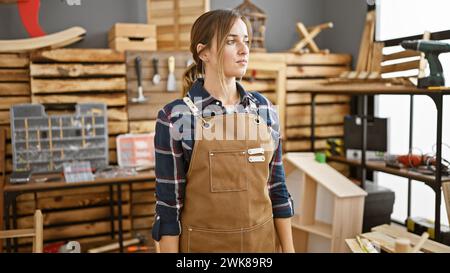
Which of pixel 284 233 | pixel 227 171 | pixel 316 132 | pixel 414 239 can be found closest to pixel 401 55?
pixel 316 132

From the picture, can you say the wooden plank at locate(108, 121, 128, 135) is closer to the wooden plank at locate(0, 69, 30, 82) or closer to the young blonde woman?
the wooden plank at locate(0, 69, 30, 82)

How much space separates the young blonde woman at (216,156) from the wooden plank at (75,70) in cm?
212

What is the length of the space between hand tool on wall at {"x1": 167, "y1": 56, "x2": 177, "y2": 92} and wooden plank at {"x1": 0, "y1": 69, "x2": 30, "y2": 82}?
1.02 metres

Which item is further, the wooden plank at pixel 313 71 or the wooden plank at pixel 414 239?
the wooden plank at pixel 313 71

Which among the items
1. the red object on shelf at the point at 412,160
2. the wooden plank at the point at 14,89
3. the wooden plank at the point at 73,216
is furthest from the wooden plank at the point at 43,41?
the red object on shelf at the point at 412,160

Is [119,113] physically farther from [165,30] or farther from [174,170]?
[174,170]

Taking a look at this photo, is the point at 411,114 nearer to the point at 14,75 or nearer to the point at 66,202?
the point at 66,202

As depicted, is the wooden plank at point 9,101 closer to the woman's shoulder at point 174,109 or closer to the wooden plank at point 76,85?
the wooden plank at point 76,85

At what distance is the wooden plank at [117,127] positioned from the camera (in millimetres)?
3434

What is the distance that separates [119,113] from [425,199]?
2.28 metres

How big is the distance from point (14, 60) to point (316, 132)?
245 cm

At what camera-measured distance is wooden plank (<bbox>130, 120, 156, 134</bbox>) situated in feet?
11.4

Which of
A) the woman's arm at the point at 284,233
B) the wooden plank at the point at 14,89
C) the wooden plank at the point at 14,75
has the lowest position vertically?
the woman's arm at the point at 284,233
